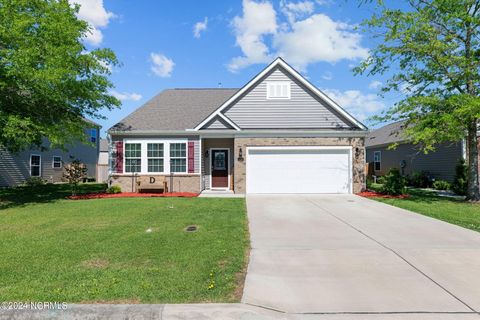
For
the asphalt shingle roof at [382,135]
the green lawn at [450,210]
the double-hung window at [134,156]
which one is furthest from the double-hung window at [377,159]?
the double-hung window at [134,156]

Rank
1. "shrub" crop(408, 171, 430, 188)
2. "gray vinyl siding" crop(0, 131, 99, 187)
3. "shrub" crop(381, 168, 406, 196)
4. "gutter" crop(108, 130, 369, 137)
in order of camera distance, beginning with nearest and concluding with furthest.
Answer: "shrub" crop(381, 168, 406, 196) → "gutter" crop(108, 130, 369, 137) → "shrub" crop(408, 171, 430, 188) → "gray vinyl siding" crop(0, 131, 99, 187)

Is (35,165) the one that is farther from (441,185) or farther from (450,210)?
(441,185)

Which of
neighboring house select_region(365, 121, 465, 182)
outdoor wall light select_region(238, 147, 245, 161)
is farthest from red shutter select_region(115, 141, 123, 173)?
neighboring house select_region(365, 121, 465, 182)

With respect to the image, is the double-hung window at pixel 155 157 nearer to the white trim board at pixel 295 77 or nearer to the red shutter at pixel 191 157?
A: the red shutter at pixel 191 157

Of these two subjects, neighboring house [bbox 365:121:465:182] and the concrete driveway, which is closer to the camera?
the concrete driveway

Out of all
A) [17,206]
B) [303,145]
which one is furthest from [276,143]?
[17,206]

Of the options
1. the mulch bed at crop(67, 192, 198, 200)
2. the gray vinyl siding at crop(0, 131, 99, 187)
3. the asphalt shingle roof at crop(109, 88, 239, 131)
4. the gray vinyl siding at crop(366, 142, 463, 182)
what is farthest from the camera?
the gray vinyl siding at crop(0, 131, 99, 187)

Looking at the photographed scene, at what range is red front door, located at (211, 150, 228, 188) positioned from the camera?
61.5 feet

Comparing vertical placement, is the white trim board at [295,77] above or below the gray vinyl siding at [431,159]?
above

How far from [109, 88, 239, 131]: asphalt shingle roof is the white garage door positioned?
4.15m

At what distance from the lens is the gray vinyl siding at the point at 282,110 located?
17.3 m

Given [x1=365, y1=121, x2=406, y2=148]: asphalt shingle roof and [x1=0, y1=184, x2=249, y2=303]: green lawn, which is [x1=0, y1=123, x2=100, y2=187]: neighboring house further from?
[x1=365, y1=121, x2=406, y2=148]: asphalt shingle roof

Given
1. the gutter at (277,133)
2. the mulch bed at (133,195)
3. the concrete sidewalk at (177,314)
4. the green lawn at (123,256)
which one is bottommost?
the concrete sidewalk at (177,314)

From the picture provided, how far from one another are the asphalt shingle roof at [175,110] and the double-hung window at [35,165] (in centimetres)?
1157
